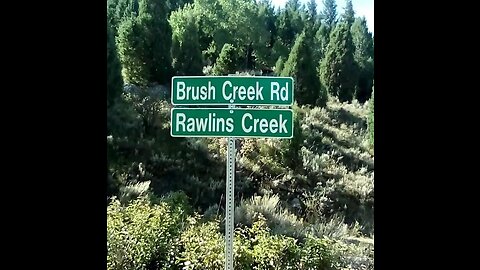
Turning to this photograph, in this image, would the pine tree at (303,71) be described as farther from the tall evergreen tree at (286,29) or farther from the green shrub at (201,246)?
the green shrub at (201,246)

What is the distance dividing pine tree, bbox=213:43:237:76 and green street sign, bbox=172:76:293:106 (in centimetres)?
14

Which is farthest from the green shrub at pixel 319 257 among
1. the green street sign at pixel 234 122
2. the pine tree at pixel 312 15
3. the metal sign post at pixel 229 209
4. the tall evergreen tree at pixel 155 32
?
the tall evergreen tree at pixel 155 32

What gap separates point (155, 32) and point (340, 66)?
2.52ft

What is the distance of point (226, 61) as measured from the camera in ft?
7.32

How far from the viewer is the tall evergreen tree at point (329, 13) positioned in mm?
2178

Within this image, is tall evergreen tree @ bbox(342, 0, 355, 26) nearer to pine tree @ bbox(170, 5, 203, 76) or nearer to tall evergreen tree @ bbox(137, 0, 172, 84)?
pine tree @ bbox(170, 5, 203, 76)

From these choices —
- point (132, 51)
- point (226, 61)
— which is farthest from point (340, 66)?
point (132, 51)

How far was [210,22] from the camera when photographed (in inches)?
90.1

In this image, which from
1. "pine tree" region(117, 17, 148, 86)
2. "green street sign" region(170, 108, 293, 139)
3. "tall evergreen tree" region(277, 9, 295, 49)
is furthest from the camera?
"pine tree" region(117, 17, 148, 86)

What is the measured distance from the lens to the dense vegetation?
2178 mm

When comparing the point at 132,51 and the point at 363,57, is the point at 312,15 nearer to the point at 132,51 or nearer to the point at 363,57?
the point at 363,57

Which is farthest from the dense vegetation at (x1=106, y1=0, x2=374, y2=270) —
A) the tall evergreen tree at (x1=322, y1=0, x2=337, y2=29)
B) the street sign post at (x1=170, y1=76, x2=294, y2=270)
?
the street sign post at (x1=170, y1=76, x2=294, y2=270)
